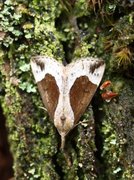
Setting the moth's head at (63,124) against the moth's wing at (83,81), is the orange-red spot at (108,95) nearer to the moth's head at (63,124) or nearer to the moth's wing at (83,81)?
the moth's wing at (83,81)

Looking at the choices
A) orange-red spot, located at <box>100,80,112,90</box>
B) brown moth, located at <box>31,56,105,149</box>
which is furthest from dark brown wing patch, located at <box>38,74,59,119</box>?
orange-red spot, located at <box>100,80,112,90</box>

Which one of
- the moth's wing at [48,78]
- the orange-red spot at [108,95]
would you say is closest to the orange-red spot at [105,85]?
the orange-red spot at [108,95]

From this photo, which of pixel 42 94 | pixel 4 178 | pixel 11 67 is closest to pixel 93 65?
pixel 42 94

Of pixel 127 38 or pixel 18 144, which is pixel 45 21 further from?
pixel 18 144

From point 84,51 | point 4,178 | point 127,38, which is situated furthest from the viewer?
point 4,178

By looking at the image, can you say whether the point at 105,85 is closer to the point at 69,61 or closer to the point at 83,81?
the point at 83,81

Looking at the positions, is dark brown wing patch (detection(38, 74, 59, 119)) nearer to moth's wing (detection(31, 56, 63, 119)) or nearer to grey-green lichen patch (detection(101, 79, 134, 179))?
moth's wing (detection(31, 56, 63, 119))
